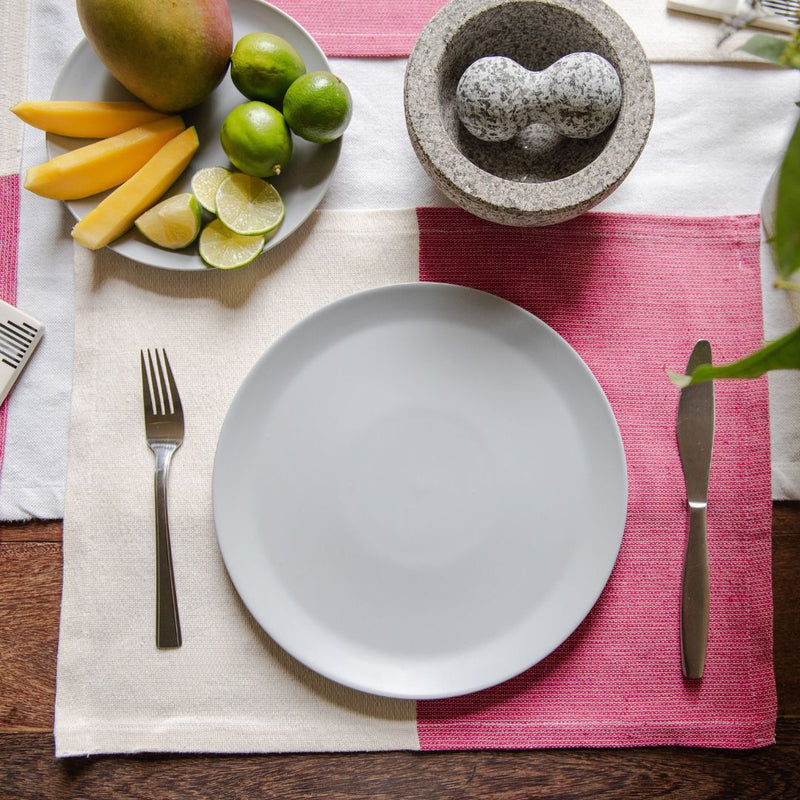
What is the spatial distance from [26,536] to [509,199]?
665mm

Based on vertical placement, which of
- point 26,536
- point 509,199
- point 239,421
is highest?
point 509,199

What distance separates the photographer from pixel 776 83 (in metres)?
0.85

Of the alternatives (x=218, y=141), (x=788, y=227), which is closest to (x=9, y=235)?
(x=218, y=141)

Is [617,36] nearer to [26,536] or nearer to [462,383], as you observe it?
[462,383]

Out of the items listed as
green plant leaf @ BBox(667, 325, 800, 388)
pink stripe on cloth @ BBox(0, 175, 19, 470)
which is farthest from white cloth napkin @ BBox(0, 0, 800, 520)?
green plant leaf @ BBox(667, 325, 800, 388)

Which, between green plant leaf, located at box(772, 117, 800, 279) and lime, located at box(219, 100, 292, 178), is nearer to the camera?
green plant leaf, located at box(772, 117, 800, 279)

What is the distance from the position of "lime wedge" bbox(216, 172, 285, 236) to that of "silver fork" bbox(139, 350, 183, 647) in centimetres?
18

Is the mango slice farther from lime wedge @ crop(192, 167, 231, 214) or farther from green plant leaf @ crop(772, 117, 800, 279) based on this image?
green plant leaf @ crop(772, 117, 800, 279)

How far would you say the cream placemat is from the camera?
30.9 inches

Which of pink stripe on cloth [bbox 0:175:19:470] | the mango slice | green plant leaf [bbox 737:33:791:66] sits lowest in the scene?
pink stripe on cloth [bbox 0:175:19:470]

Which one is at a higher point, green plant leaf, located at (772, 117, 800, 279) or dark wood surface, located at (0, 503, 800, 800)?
green plant leaf, located at (772, 117, 800, 279)

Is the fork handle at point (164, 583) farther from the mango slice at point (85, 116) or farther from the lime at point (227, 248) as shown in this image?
the mango slice at point (85, 116)

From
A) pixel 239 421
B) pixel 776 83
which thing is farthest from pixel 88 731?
pixel 776 83

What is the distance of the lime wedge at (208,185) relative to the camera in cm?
77
